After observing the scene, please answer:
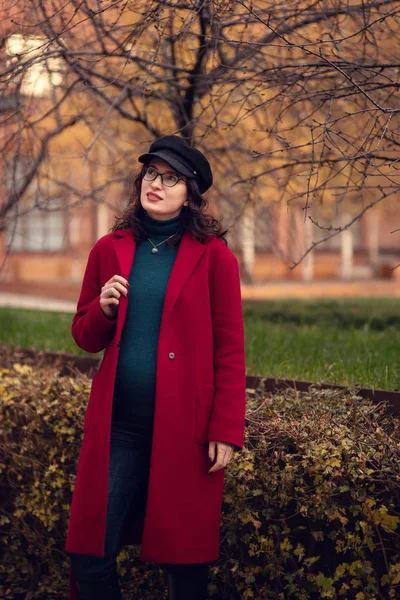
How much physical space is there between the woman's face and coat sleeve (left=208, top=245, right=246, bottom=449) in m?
0.26

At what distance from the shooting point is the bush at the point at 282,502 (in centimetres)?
345

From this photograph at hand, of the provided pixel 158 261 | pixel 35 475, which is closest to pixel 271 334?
pixel 35 475

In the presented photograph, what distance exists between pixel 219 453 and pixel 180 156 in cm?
116

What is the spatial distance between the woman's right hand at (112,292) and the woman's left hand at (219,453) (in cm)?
64

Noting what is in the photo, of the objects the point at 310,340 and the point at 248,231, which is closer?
the point at 310,340

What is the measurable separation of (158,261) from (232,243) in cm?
634

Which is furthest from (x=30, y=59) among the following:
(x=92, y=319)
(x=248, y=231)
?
(x=248, y=231)

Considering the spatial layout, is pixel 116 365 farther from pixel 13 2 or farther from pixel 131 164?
pixel 131 164

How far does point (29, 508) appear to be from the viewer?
15.5ft

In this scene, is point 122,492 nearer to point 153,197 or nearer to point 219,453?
point 219,453

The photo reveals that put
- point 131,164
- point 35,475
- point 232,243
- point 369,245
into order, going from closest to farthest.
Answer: point 35,475, point 131,164, point 232,243, point 369,245

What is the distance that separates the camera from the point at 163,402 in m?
3.13

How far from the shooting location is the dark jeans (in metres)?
3.13

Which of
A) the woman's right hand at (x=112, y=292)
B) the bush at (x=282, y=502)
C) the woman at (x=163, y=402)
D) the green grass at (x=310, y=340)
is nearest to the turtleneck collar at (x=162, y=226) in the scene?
the woman at (x=163, y=402)
